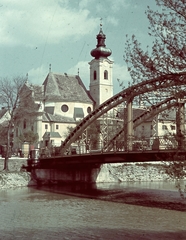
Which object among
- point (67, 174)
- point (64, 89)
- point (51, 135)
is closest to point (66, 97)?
point (64, 89)

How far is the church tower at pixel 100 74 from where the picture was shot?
3332 inches

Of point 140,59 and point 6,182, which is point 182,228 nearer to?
point 140,59

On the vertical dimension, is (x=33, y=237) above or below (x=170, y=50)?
below

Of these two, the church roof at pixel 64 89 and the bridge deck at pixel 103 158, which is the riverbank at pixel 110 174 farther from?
the church roof at pixel 64 89

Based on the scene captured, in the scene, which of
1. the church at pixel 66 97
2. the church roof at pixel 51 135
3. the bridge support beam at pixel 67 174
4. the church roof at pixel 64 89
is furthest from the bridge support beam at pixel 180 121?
the church roof at pixel 64 89

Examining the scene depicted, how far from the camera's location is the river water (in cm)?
1664

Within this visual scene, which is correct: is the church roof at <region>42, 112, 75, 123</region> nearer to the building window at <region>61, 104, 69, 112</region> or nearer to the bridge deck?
the building window at <region>61, 104, 69, 112</region>

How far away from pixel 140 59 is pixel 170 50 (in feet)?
2.88

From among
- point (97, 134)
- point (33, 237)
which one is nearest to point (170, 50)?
point (33, 237)

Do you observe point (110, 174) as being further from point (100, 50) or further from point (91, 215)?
point (100, 50)

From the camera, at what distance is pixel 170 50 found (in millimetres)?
11430

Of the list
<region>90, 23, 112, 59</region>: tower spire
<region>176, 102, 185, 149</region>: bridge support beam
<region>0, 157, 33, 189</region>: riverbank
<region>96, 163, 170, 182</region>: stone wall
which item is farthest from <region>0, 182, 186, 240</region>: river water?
<region>90, 23, 112, 59</region>: tower spire

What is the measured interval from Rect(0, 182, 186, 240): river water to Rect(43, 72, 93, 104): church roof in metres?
47.5

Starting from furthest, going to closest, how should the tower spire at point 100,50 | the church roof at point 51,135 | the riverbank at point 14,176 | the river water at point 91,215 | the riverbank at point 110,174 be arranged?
the tower spire at point 100,50 < the church roof at point 51,135 < the riverbank at point 110,174 < the riverbank at point 14,176 < the river water at point 91,215
